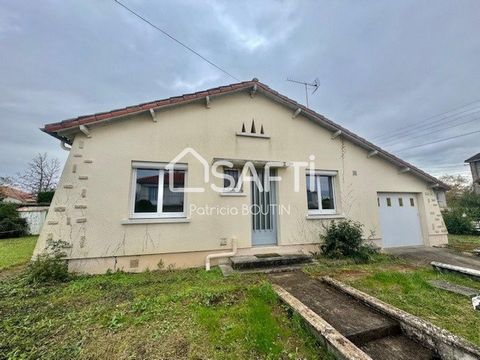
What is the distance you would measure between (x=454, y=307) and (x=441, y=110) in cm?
2532

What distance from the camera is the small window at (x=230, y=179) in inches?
267

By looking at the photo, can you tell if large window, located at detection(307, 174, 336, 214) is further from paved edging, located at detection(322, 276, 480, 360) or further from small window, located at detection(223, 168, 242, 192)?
paved edging, located at detection(322, 276, 480, 360)

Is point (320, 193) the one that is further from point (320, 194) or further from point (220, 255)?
point (220, 255)

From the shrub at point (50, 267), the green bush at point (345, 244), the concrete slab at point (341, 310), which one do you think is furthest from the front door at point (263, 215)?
the shrub at point (50, 267)

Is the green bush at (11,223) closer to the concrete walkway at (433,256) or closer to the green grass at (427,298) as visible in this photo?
the green grass at (427,298)

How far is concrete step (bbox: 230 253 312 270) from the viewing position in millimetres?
5637

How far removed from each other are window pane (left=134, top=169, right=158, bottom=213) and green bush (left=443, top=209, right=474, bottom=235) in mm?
17342

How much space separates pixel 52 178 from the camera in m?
22.9

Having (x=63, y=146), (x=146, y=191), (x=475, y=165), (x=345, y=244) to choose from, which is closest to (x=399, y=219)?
(x=345, y=244)

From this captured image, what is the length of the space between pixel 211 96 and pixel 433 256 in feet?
32.2

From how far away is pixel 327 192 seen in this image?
8.03 m

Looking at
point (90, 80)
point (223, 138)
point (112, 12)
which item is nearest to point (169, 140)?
point (223, 138)

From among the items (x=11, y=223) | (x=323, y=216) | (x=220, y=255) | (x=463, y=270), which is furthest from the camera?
(x=11, y=223)

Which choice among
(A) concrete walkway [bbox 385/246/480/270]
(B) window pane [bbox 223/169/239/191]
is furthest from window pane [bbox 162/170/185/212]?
(A) concrete walkway [bbox 385/246/480/270]
